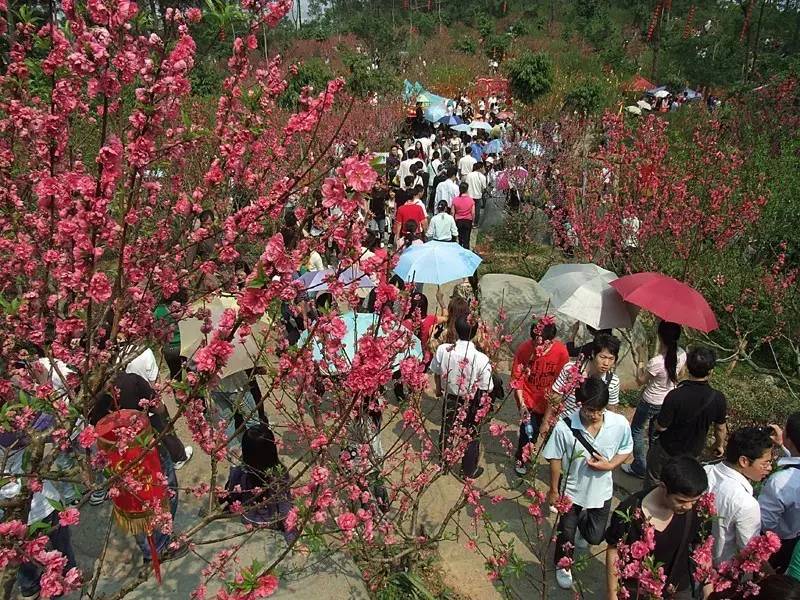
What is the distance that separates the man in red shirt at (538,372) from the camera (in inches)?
180

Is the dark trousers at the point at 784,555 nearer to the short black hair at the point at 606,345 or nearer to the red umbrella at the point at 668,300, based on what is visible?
the short black hair at the point at 606,345

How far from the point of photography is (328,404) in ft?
20.6

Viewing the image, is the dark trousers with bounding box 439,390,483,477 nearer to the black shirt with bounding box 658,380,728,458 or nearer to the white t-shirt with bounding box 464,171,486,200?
the black shirt with bounding box 658,380,728,458

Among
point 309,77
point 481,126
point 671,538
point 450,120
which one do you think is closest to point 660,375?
point 671,538

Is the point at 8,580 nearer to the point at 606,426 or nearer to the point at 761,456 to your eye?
the point at 606,426

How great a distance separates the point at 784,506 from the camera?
316 centimetres

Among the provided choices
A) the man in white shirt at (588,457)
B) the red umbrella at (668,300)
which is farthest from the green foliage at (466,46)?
the man in white shirt at (588,457)

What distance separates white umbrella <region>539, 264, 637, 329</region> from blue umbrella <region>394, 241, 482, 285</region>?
1.02 metres

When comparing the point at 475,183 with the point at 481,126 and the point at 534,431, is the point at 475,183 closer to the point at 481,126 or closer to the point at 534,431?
the point at 534,431

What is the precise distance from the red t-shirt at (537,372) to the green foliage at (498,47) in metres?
30.8

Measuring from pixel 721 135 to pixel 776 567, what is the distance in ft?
39.4

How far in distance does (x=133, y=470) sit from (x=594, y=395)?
256cm

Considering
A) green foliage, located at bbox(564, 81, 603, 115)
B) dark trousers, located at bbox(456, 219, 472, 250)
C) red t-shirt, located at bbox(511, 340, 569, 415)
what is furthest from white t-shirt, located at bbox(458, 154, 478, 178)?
green foliage, located at bbox(564, 81, 603, 115)

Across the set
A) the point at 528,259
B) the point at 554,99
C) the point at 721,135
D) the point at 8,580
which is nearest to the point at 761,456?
the point at 8,580
